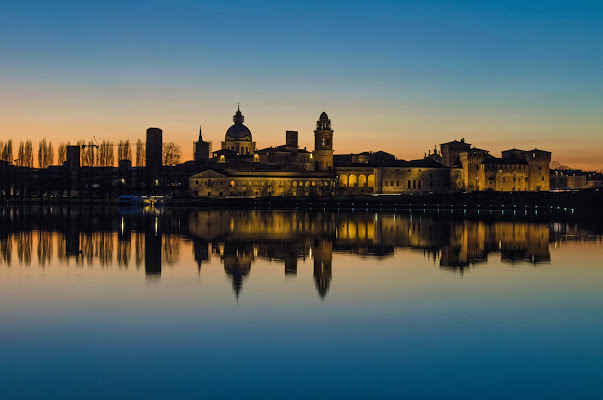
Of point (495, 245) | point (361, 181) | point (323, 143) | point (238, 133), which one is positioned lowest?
point (495, 245)

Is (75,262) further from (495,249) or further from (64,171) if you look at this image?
(64,171)

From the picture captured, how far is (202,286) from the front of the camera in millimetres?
12773

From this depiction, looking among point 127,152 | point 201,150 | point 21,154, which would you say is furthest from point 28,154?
point 201,150

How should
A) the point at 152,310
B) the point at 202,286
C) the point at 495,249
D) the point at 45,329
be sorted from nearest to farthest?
the point at 45,329 → the point at 152,310 → the point at 202,286 → the point at 495,249

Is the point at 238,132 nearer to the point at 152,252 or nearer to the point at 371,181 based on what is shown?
the point at 371,181

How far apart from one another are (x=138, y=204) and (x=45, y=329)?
188 feet

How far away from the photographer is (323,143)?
84750mm

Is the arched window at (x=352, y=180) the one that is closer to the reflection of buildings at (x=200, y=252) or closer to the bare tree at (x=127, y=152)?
the bare tree at (x=127, y=152)

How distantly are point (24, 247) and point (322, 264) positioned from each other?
8.88m

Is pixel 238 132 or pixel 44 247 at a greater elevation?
pixel 238 132

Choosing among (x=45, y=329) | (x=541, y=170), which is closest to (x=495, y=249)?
(x=45, y=329)

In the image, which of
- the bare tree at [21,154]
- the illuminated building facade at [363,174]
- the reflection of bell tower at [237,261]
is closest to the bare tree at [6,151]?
the bare tree at [21,154]

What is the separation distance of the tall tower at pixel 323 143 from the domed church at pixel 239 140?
42.6 ft

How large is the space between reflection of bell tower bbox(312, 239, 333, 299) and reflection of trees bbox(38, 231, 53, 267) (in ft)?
20.4
